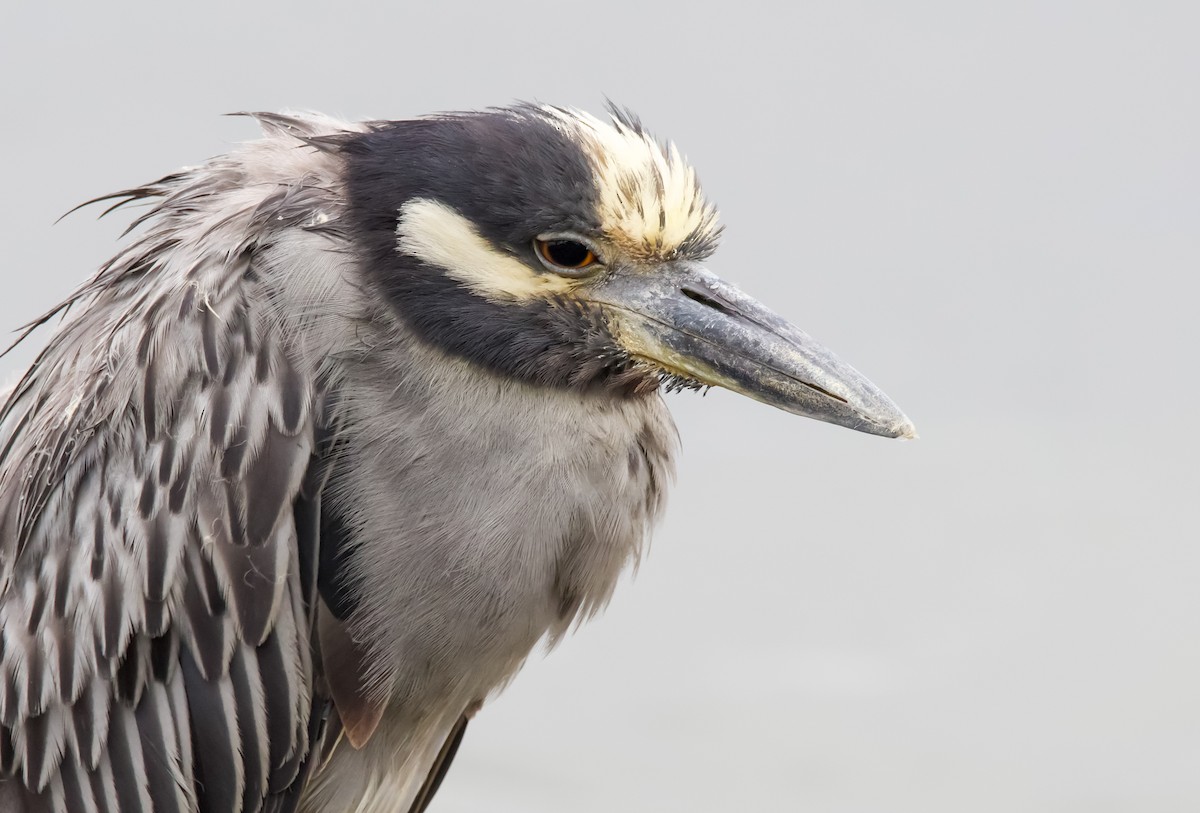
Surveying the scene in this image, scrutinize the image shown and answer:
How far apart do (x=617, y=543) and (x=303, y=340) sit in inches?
31.6

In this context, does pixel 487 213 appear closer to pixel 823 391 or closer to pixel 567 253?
pixel 567 253

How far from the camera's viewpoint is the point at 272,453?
3.09 m

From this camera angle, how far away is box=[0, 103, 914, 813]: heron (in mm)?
3041

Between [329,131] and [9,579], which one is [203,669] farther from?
[329,131]

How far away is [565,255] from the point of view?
10.0 feet

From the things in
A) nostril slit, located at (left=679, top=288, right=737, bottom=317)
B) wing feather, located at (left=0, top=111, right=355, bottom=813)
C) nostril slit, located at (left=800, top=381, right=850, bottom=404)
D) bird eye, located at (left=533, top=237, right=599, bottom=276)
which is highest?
bird eye, located at (left=533, top=237, right=599, bottom=276)

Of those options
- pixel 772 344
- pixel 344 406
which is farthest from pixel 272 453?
pixel 772 344

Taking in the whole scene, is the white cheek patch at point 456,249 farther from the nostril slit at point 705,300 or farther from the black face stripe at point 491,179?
the nostril slit at point 705,300

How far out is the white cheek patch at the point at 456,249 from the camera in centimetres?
299

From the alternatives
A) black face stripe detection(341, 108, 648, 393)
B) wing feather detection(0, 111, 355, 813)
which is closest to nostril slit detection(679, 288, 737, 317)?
black face stripe detection(341, 108, 648, 393)

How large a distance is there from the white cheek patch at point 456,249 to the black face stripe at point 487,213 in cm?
1

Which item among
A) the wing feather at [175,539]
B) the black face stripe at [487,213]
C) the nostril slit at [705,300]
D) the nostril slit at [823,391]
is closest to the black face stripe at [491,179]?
the black face stripe at [487,213]

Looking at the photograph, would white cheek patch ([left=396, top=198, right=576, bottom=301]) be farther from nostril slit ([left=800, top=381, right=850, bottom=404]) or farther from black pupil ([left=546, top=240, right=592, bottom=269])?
nostril slit ([left=800, top=381, right=850, bottom=404])

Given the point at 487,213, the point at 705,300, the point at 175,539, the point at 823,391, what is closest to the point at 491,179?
the point at 487,213
